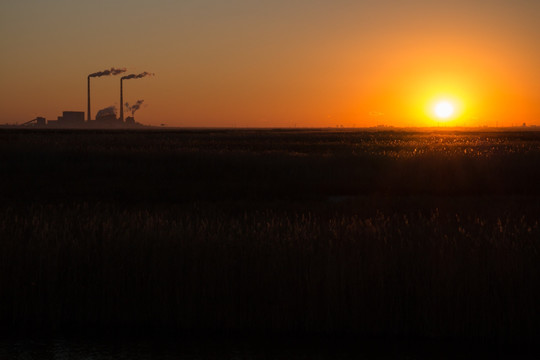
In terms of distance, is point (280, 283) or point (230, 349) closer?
point (230, 349)

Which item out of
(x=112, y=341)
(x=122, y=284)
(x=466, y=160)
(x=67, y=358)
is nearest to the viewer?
(x=67, y=358)

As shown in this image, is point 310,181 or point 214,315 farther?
point 310,181

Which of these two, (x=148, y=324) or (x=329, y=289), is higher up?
(x=329, y=289)

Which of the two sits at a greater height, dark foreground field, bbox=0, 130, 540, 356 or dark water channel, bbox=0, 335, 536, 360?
dark foreground field, bbox=0, 130, 540, 356

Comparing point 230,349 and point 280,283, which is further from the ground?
point 280,283

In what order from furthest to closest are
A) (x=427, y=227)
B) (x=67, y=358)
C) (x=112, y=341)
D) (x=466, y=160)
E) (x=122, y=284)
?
(x=466, y=160)
(x=427, y=227)
(x=122, y=284)
(x=112, y=341)
(x=67, y=358)

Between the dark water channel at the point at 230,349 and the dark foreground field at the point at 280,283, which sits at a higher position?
the dark foreground field at the point at 280,283

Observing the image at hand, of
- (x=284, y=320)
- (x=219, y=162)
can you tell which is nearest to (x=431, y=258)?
(x=284, y=320)

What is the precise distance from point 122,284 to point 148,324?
69cm

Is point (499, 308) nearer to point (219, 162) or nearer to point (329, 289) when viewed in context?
point (329, 289)

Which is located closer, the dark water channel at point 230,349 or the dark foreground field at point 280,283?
the dark water channel at point 230,349

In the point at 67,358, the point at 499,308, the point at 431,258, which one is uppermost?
the point at 431,258

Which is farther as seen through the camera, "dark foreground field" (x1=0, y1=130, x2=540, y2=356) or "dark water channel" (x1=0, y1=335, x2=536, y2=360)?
"dark foreground field" (x1=0, y1=130, x2=540, y2=356)

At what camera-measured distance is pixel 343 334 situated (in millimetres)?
7613
